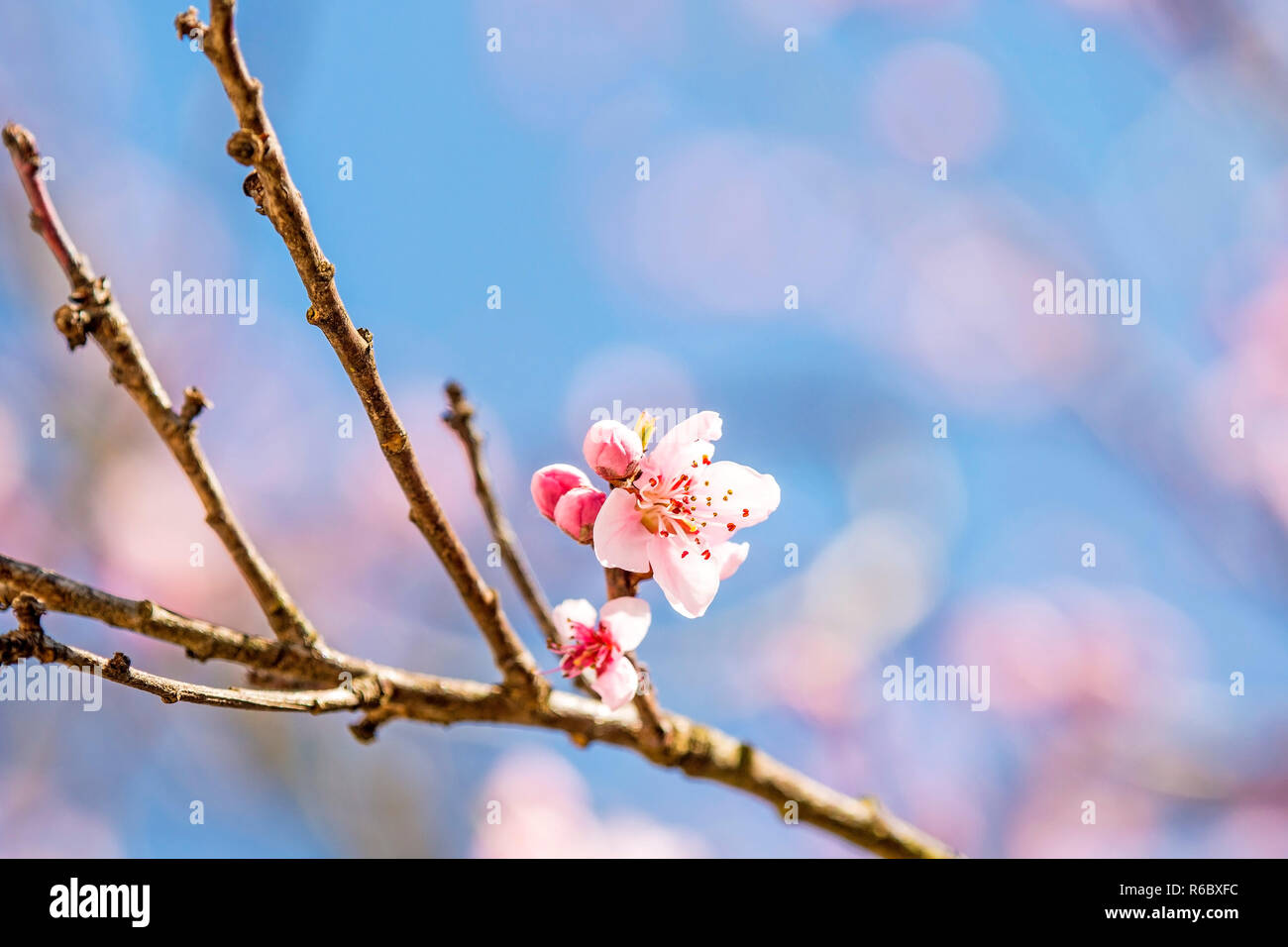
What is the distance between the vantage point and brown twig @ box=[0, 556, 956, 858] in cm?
119

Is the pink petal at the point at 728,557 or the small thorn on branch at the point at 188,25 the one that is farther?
the pink petal at the point at 728,557

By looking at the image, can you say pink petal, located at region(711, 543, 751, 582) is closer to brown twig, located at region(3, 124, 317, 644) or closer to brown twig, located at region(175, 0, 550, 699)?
brown twig, located at region(175, 0, 550, 699)

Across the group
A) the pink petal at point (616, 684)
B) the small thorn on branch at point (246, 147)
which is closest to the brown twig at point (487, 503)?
the pink petal at point (616, 684)

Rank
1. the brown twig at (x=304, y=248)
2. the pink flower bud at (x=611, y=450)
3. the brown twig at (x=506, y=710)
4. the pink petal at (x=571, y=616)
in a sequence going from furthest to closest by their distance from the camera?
the pink petal at (x=571, y=616) < the pink flower bud at (x=611, y=450) < the brown twig at (x=506, y=710) < the brown twig at (x=304, y=248)

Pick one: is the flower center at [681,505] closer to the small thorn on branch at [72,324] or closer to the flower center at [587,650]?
the flower center at [587,650]

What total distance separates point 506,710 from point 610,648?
0.32 meters

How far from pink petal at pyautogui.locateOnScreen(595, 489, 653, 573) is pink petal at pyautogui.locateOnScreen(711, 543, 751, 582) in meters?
0.11

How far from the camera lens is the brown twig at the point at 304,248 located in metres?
0.89

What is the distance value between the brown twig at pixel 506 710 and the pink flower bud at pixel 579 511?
396mm

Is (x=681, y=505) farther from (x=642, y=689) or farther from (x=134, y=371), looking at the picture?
(x=134, y=371)

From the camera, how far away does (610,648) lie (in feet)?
4.58

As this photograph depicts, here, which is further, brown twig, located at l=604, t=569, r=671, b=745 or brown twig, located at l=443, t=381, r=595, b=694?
brown twig, located at l=443, t=381, r=595, b=694

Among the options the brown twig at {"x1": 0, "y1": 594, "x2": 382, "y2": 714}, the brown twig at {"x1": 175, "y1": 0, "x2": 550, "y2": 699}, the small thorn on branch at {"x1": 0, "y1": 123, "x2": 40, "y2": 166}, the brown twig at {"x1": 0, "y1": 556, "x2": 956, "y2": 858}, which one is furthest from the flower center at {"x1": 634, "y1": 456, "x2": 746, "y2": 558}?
the small thorn on branch at {"x1": 0, "y1": 123, "x2": 40, "y2": 166}
